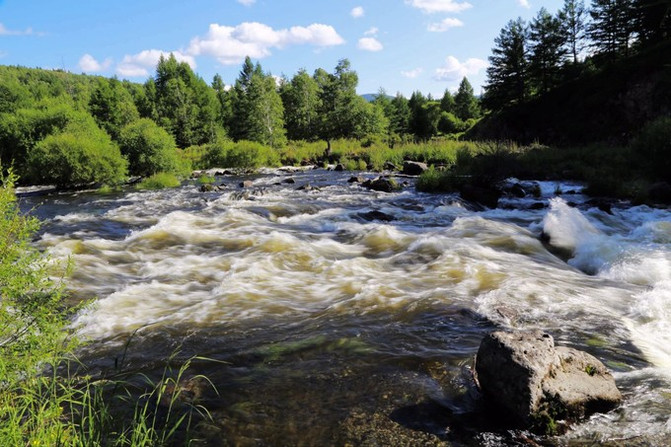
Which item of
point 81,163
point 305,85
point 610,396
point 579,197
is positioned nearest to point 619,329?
point 610,396

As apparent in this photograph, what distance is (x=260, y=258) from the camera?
959 centimetres

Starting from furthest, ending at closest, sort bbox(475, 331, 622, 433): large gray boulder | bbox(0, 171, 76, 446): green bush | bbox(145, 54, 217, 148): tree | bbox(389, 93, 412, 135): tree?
1. bbox(389, 93, 412, 135): tree
2. bbox(145, 54, 217, 148): tree
3. bbox(475, 331, 622, 433): large gray boulder
4. bbox(0, 171, 76, 446): green bush

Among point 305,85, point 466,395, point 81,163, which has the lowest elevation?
point 466,395

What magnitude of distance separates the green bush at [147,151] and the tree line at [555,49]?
41684 millimetres

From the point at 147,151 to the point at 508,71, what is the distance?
45223 millimetres

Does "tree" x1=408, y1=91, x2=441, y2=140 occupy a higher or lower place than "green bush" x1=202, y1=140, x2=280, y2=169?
higher

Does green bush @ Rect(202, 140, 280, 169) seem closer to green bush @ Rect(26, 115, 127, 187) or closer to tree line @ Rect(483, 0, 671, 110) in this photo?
green bush @ Rect(26, 115, 127, 187)

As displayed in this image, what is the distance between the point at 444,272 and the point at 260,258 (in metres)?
4.22

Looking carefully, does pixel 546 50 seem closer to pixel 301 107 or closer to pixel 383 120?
pixel 383 120

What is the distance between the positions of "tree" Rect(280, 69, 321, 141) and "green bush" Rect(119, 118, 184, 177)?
4216cm

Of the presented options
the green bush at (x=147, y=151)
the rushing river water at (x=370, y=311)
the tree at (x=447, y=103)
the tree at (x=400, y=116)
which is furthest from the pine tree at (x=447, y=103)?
the rushing river water at (x=370, y=311)

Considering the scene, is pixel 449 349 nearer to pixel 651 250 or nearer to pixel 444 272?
pixel 444 272

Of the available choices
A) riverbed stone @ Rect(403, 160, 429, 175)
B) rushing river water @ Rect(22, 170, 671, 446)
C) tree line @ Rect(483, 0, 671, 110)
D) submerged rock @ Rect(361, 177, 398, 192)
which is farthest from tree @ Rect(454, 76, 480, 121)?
rushing river water @ Rect(22, 170, 671, 446)

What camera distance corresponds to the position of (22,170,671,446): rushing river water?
150 inches
